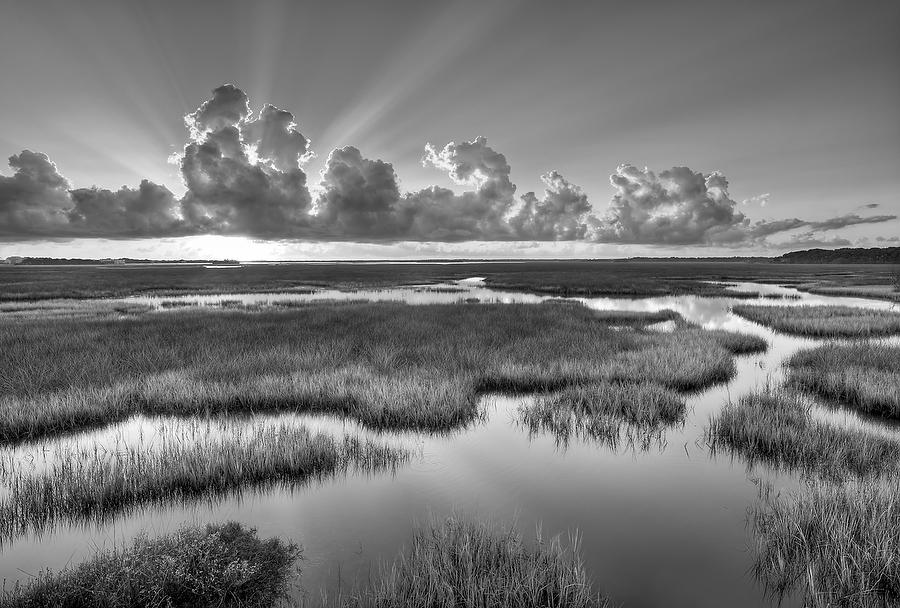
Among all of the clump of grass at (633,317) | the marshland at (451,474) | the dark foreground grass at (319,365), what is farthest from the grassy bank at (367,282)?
the marshland at (451,474)

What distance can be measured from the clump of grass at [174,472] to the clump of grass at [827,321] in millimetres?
23740

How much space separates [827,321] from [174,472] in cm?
2984

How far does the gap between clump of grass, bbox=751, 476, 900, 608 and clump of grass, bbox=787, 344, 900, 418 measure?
21.3 ft

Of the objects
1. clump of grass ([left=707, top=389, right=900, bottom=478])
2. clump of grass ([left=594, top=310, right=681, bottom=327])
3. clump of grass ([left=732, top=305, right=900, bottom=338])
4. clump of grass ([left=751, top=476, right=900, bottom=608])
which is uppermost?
clump of grass ([left=751, top=476, right=900, bottom=608])

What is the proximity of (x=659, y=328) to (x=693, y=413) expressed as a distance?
13.7m

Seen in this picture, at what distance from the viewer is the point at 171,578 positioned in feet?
15.1

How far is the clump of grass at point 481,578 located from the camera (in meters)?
4.41

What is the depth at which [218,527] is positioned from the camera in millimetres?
5770

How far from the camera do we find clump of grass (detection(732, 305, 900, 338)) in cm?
2127

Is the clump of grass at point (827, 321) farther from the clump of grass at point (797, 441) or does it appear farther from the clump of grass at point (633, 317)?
the clump of grass at point (797, 441)

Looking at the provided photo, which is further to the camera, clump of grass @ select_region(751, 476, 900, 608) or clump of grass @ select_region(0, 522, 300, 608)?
clump of grass @ select_region(751, 476, 900, 608)

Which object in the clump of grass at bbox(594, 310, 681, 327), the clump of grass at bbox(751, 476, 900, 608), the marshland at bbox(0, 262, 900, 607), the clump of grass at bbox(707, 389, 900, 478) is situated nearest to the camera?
the clump of grass at bbox(751, 476, 900, 608)

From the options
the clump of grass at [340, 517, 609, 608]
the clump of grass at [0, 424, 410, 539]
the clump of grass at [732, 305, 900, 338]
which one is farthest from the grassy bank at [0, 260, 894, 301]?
the clump of grass at [340, 517, 609, 608]

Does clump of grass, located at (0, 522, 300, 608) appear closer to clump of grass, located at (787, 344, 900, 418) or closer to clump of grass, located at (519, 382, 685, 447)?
clump of grass, located at (519, 382, 685, 447)
